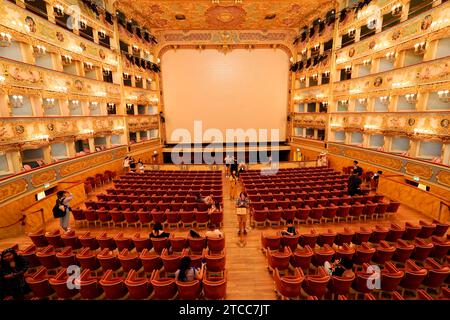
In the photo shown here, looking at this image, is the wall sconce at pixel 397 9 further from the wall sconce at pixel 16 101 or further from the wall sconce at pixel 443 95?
the wall sconce at pixel 16 101

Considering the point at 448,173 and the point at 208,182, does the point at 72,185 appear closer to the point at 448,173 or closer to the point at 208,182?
the point at 208,182

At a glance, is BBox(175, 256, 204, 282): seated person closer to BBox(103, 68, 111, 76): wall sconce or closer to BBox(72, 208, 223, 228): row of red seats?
BBox(72, 208, 223, 228): row of red seats

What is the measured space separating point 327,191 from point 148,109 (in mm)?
19551

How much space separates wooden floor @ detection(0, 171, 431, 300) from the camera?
5480 millimetres

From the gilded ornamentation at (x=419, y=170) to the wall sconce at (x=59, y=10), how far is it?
21889 millimetres

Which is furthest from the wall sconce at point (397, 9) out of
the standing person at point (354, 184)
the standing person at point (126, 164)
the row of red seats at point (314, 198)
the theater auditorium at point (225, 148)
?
the standing person at point (126, 164)

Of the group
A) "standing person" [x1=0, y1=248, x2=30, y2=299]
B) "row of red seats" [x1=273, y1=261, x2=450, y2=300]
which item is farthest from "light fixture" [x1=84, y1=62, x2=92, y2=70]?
"row of red seats" [x1=273, y1=261, x2=450, y2=300]

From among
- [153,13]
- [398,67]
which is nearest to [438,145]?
[398,67]

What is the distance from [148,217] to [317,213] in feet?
22.2

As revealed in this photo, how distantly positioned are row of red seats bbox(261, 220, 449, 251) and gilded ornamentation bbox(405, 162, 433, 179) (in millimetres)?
5061

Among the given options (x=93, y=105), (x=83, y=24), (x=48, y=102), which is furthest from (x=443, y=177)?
(x=83, y=24)

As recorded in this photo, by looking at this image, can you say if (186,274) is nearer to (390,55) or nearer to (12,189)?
(12,189)

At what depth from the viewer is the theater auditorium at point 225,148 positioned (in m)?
5.52
